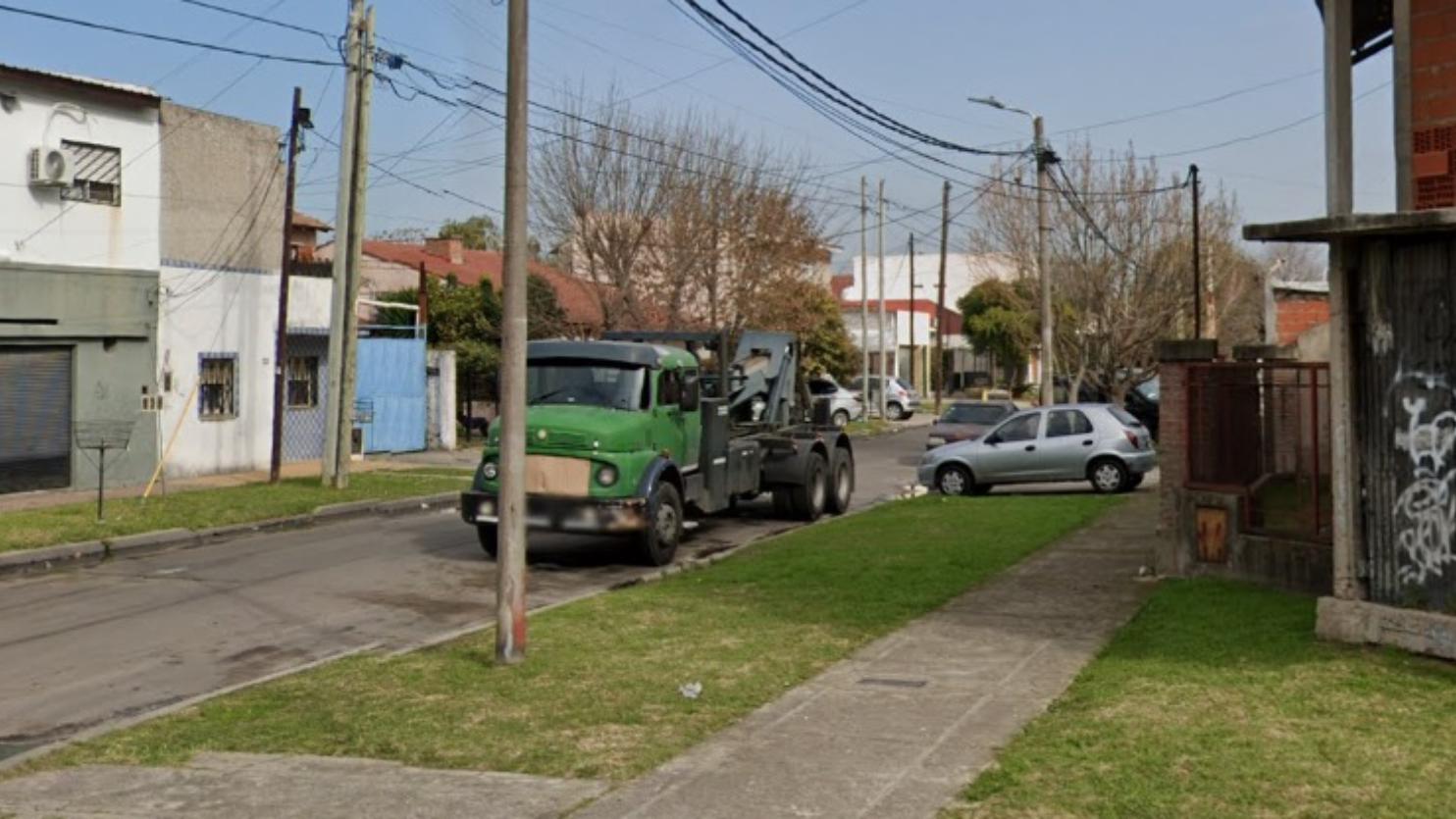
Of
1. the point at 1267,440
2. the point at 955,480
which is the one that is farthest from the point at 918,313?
the point at 1267,440

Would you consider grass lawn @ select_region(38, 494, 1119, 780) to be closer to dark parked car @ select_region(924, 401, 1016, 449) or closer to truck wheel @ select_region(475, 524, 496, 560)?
truck wheel @ select_region(475, 524, 496, 560)

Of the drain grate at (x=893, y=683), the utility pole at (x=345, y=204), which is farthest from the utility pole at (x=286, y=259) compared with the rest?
the drain grate at (x=893, y=683)

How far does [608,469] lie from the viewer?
47.6 feet

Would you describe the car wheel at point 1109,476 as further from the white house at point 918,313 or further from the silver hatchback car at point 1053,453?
the white house at point 918,313

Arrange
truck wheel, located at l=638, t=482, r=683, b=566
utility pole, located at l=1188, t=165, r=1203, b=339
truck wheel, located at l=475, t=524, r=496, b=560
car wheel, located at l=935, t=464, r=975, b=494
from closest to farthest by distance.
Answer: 1. truck wheel, located at l=638, t=482, r=683, b=566
2. truck wheel, located at l=475, t=524, r=496, b=560
3. car wheel, located at l=935, t=464, r=975, b=494
4. utility pole, located at l=1188, t=165, r=1203, b=339

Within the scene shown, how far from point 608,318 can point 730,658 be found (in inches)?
1057

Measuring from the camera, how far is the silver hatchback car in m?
22.2

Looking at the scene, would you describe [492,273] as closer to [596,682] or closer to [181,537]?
[181,537]

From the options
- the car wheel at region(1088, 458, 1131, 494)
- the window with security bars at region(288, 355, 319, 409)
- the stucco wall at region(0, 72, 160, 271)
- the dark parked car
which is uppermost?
the stucco wall at region(0, 72, 160, 271)

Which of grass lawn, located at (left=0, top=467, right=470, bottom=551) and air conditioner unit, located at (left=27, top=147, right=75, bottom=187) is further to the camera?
air conditioner unit, located at (left=27, top=147, right=75, bottom=187)

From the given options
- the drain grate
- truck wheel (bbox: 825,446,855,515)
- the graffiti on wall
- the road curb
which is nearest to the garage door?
the road curb

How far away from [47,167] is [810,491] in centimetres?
1252

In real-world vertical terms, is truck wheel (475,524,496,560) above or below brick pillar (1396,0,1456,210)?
below

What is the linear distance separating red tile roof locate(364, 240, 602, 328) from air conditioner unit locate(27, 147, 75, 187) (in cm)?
878
